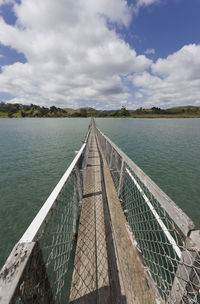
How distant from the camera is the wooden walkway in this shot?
5.74 feet

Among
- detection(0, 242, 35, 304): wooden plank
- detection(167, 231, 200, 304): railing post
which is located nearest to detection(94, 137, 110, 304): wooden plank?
detection(167, 231, 200, 304): railing post

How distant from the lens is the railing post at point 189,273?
1.01 metres

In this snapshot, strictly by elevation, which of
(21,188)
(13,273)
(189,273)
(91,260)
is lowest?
(21,188)

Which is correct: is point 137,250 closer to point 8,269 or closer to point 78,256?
point 78,256

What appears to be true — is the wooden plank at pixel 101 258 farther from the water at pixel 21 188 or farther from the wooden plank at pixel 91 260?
the water at pixel 21 188

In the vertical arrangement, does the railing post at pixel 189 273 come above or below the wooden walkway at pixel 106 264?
above

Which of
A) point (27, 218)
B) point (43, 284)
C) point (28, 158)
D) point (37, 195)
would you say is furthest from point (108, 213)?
point (28, 158)

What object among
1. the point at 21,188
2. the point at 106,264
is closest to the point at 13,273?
the point at 106,264

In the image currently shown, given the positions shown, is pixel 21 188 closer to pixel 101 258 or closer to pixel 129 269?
pixel 101 258

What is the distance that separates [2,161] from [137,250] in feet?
49.7

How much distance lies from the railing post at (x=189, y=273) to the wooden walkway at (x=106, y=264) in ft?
2.12

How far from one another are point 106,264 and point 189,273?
1.42 metres

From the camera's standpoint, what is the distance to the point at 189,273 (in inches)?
45.1

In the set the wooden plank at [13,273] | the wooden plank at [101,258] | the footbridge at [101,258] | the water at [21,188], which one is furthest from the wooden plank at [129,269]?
the water at [21,188]
